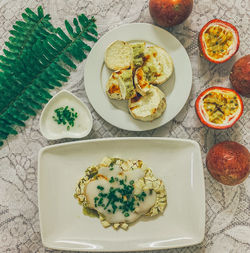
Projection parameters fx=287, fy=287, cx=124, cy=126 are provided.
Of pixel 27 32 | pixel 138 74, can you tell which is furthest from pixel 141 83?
pixel 27 32

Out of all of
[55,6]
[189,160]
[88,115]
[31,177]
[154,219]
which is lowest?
[154,219]

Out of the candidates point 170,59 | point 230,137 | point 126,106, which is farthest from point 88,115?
point 230,137

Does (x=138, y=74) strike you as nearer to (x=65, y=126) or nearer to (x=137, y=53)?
(x=137, y=53)

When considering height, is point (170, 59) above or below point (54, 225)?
above

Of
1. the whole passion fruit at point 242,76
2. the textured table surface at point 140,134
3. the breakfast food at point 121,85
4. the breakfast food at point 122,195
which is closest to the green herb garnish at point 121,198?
the breakfast food at point 122,195

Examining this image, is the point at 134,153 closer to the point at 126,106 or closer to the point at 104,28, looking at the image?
the point at 126,106

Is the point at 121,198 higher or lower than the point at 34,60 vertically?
lower

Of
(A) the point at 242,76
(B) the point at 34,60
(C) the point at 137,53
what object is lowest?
(A) the point at 242,76
